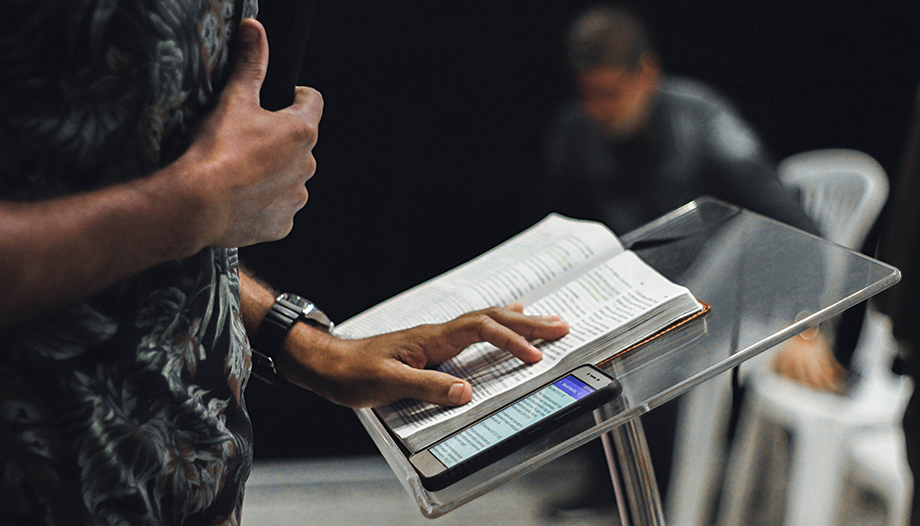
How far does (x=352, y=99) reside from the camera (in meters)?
2.20

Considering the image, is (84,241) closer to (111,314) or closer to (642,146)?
(111,314)

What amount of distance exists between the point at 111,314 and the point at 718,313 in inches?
19.7

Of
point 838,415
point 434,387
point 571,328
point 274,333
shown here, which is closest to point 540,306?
point 571,328

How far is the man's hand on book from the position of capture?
2.22ft

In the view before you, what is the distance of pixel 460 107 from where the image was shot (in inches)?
90.6

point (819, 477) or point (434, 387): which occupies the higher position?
point (434, 387)

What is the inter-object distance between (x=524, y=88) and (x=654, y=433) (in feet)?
3.61

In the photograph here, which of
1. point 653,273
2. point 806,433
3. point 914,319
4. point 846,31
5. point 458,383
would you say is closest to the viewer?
point 458,383

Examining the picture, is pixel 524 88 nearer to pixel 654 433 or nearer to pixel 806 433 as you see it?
pixel 654 433

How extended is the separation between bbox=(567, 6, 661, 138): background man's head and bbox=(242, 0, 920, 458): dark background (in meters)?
0.17

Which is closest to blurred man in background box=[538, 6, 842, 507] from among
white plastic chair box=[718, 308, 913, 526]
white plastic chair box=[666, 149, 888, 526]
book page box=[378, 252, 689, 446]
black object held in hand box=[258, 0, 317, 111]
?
white plastic chair box=[666, 149, 888, 526]

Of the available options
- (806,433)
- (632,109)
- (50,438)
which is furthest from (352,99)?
(50,438)

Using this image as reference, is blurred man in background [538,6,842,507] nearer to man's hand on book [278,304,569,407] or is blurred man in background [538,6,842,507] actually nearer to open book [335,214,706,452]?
open book [335,214,706,452]

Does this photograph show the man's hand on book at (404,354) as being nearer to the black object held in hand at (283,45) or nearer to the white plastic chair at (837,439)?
the black object held in hand at (283,45)
